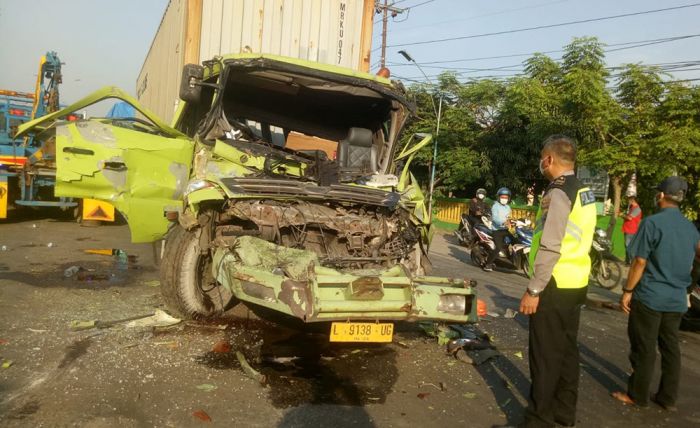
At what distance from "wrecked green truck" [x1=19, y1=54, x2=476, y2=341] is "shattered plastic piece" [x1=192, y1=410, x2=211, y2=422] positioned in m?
0.84

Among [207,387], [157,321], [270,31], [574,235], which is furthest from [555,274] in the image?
[270,31]

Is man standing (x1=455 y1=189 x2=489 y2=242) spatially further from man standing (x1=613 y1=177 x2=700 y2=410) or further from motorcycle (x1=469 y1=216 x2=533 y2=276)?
man standing (x1=613 y1=177 x2=700 y2=410)

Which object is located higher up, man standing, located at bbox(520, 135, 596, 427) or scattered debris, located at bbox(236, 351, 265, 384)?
man standing, located at bbox(520, 135, 596, 427)

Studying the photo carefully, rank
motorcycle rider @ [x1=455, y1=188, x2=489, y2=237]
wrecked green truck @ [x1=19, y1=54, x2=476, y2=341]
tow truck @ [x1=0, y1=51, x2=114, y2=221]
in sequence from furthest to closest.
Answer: motorcycle rider @ [x1=455, y1=188, x2=489, y2=237], tow truck @ [x1=0, y1=51, x2=114, y2=221], wrecked green truck @ [x1=19, y1=54, x2=476, y2=341]

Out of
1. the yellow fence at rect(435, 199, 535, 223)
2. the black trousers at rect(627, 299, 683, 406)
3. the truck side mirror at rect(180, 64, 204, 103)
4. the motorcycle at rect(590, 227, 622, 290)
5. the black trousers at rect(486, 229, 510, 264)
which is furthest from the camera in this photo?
the yellow fence at rect(435, 199, 535, 223)

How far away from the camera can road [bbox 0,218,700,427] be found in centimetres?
332

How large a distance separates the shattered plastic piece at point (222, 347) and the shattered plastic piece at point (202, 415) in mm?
1110

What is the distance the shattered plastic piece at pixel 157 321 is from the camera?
491 centimetres

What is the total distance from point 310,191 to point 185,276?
1.39 m

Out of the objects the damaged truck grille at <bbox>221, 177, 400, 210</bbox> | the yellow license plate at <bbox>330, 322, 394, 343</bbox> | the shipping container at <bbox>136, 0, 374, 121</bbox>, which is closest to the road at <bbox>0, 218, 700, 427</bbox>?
the yellow license plate at <bbox>330, 322, 394, 343</bbox>

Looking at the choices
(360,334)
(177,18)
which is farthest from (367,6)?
(360,334)

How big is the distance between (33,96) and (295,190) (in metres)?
12.9

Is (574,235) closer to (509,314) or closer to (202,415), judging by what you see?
(202,415)

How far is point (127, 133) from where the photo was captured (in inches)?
202
